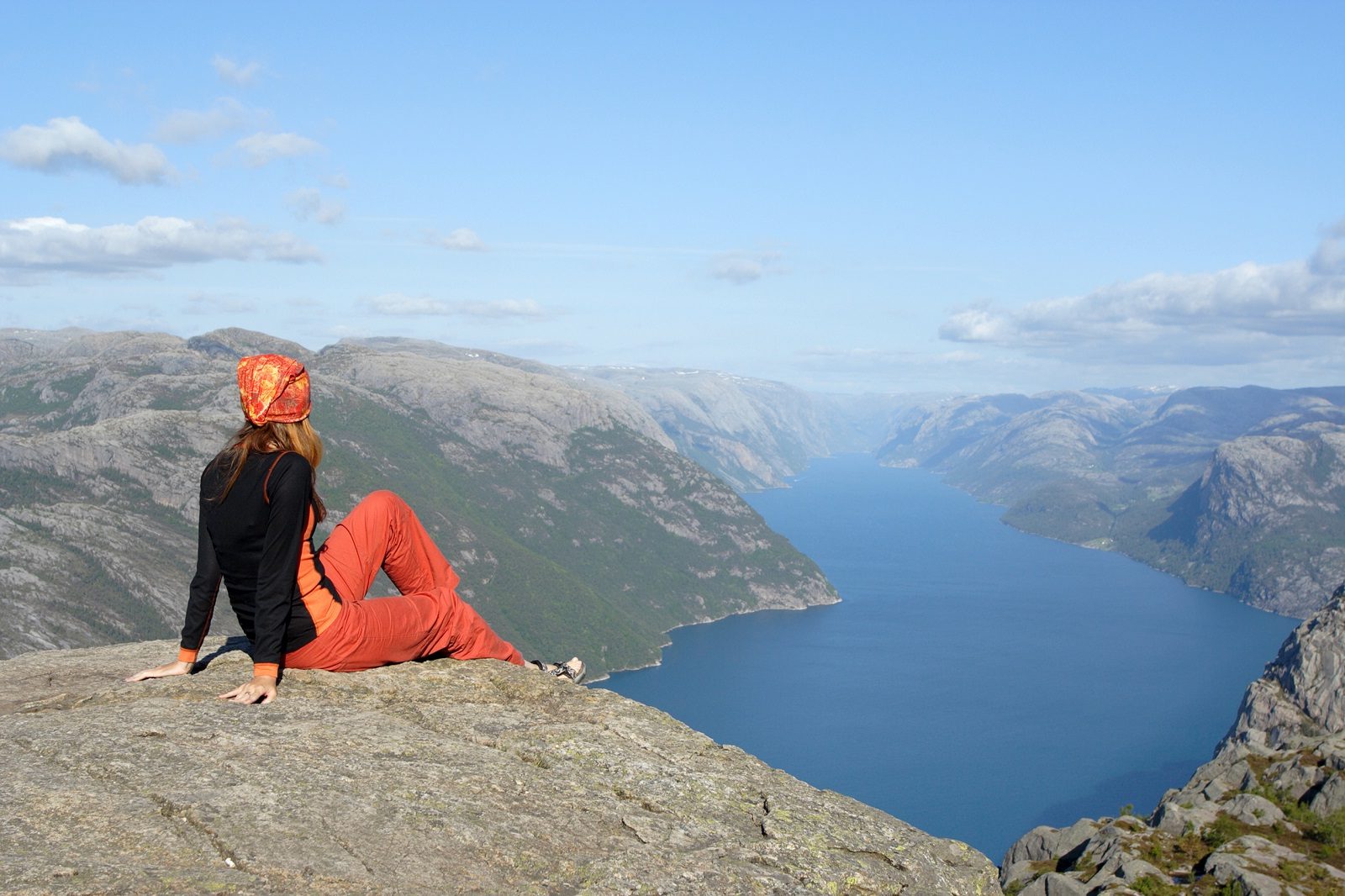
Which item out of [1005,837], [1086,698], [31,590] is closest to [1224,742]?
[1005,837]

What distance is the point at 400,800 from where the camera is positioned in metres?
7.89

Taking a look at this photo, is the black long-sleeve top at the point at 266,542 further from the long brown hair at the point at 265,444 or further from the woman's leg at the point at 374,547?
the woman's leg at the point at 374,547

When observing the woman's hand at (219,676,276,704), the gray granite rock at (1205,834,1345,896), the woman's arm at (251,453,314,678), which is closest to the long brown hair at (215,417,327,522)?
the woman's arm at (251,453,314,678)

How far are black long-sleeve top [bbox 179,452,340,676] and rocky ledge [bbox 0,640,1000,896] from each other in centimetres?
90

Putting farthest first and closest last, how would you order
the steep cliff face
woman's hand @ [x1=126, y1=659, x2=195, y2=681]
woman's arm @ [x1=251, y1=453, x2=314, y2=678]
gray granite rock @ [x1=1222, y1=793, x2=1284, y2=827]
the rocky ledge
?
1. gray granite rock @ [x1=1222, y1=793, x2=1284, y2=827]
2. the steep cliff face
3. woman's hand @ [x1=126, y1=659, x2=195, y2=681]
4. woman's arm @ [x1=251, y1=453, x2=314, y2=678]
5. the rocky ledge

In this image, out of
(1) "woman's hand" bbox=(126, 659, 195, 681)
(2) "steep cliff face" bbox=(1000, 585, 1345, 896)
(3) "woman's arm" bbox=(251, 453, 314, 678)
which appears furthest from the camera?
(2) "steep cliff face" bbox=(1000, 585, 1345, 896)

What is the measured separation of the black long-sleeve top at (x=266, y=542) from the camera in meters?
9.39

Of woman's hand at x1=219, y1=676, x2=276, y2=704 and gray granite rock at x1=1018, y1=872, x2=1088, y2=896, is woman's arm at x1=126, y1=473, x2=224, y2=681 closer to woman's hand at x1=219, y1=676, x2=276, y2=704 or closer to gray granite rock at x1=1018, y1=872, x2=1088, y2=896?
woman's hand at x1=219, y1=676, x2=276, y2=704

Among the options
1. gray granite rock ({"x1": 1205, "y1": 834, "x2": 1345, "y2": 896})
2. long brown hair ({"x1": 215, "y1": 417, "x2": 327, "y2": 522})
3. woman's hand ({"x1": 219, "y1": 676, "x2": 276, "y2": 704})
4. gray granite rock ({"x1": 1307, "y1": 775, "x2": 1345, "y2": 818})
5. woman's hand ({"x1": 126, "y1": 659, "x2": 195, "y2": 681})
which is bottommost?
gray granite rock ({"x1": 1307, "y1": 775, "x2": 1345, "y2": 818})

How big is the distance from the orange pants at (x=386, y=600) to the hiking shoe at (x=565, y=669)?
1113 mm

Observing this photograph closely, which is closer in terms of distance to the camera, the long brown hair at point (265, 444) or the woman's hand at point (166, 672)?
the long brown hair at point (265, 444)

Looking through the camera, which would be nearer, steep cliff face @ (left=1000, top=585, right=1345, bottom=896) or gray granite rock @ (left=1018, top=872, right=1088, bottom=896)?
steep cliff face @ (left=1000, top=585, right=1345, bottom=896)

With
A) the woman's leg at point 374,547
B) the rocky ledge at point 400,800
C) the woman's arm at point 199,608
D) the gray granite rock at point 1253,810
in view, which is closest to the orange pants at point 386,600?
the woman's leg at point 374,547

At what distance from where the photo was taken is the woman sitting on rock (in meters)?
9.41
